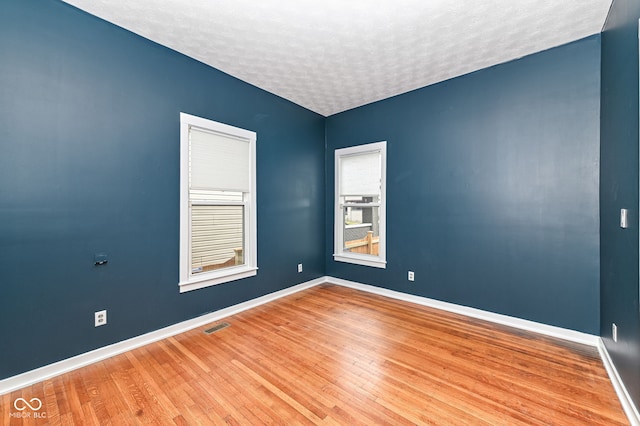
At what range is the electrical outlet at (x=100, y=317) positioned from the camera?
7.56 feet

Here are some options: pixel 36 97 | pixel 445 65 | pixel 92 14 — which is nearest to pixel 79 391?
pixel 36 97

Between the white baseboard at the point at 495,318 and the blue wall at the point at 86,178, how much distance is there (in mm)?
2225

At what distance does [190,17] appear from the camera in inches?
90.9

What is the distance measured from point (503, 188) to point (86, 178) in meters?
4.11

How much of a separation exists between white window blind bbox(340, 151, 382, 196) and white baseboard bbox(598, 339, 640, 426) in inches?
113

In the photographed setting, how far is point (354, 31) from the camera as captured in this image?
8.21 feet

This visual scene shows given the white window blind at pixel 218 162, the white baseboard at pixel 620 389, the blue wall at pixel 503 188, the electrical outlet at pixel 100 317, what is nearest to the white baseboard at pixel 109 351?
the electrical outlet at pixel 100 317

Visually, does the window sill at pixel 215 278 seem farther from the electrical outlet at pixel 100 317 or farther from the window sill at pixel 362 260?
the window sill at pixel 362 260

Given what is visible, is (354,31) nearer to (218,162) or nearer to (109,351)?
(218,162)

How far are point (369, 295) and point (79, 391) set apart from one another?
3220mm

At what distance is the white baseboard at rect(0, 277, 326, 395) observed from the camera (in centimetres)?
195

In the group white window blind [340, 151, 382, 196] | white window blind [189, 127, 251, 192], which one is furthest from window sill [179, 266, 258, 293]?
white window blind [340, 151, 382, 196]

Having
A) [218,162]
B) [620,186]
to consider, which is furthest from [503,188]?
[218,162]

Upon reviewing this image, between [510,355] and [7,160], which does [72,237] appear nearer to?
[7,160]
